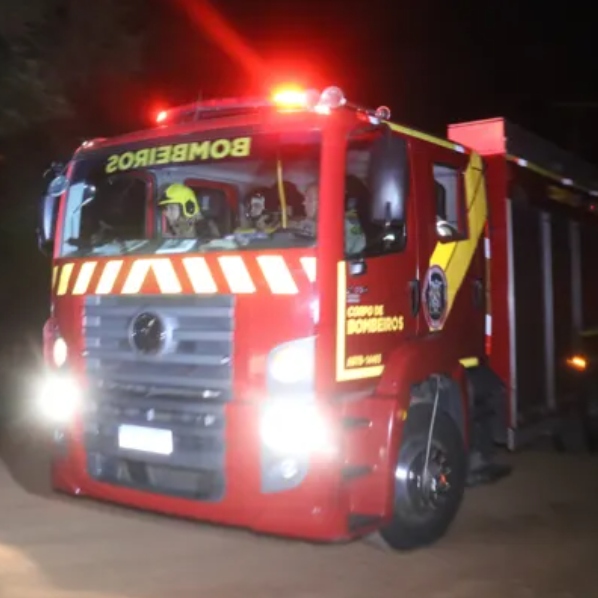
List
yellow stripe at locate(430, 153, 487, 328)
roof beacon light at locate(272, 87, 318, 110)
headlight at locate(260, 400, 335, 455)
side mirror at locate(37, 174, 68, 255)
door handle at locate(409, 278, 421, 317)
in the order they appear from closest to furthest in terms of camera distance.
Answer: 1. headlight at locate(260, 400, 335, 455)
2. roof beacon light at locate(272, 87, 318, 110)
3. door handle at locate(409, 278, 421, 317)
4. yellow stripe at locate(430, 153, 487, 328)
5. side mirror at locate(37, 174, 68, 255)

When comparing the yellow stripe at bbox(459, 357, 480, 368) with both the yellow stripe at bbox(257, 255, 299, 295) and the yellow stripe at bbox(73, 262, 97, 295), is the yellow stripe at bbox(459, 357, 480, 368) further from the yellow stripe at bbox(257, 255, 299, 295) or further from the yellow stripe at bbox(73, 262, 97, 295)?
the yellow stripe at bbox(73, 262, 97, 295)

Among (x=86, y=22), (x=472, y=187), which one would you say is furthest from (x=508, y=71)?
(x=472, y=187)

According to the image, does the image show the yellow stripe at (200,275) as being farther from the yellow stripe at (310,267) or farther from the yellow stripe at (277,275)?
the yellow stripe at (310,267)

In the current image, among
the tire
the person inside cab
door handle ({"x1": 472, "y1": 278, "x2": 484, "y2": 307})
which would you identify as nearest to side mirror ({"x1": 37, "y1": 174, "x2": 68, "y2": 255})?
the person inside cab

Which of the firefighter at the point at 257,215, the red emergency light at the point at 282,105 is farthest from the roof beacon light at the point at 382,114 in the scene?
the firefighter at the point at 257,215

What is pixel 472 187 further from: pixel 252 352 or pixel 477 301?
pixel 252 352

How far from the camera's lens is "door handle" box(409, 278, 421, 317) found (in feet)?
20.1

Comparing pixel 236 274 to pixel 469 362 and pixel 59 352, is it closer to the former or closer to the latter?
pixel 59 352

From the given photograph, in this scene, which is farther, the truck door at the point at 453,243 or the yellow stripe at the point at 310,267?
the truck door at the point at 453,243

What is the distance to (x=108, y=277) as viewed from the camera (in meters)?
6.17

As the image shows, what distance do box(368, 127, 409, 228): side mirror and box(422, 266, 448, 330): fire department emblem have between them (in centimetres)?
83

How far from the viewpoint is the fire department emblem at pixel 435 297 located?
20.7ft

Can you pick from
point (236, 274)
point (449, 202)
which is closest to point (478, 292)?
point (449, 202)

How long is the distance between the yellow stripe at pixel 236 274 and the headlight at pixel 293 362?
0.40m
